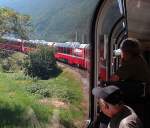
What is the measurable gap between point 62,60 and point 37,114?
633 millimetres

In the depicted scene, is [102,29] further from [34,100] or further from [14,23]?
[14,23]

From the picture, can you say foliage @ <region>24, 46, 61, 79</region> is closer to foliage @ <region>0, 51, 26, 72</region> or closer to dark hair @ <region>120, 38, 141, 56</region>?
foliage @ <region>0, 51, 26, 72</region>

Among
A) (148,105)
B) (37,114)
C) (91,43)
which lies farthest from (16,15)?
(91,43)

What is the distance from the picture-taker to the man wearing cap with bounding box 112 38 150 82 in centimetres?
348

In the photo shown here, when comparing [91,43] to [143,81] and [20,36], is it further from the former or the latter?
[20,36]

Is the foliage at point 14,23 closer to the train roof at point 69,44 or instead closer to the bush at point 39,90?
the bush at point 39,90

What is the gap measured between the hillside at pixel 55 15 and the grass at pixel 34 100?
269mm

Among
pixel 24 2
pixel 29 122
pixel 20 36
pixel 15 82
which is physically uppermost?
pixel 24 2

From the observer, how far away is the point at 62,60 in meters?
3.68

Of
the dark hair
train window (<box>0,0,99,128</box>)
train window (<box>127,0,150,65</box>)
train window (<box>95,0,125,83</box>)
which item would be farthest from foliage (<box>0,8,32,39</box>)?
train window (<box>95,0,125,83</box>)

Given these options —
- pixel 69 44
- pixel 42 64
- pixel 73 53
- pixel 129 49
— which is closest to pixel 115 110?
pixel 42 64

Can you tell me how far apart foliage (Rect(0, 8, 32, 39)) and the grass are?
23 cm

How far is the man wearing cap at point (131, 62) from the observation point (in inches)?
137

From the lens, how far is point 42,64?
3287mm
